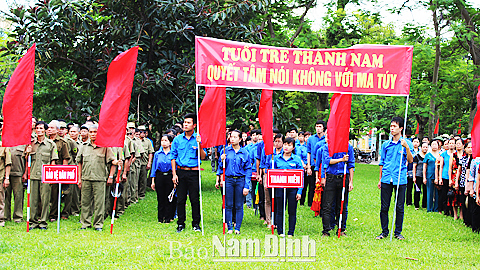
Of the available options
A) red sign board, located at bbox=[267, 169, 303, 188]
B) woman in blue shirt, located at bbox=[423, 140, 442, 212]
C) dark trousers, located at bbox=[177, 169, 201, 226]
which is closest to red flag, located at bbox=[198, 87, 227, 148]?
dark trousers, located at bbox=[177, 169, 201, 226]

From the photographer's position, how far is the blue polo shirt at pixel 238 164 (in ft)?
29.7

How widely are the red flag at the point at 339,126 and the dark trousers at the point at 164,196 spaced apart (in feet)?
12.3

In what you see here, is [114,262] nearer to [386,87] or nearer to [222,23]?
[386,87]

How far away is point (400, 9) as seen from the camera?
2200cm

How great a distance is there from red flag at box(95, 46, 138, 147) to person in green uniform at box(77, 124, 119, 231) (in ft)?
2.07

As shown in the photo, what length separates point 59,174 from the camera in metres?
9.07

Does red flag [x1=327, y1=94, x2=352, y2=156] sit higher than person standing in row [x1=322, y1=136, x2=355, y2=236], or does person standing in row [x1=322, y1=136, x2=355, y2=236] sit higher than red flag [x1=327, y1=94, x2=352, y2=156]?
red flag [x1=327, y1=94, x2=352, y2=156]

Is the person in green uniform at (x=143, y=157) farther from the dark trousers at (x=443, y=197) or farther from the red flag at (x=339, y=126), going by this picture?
the dark trousers at (x=443, y=197)

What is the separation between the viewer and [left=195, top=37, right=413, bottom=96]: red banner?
8867 mm


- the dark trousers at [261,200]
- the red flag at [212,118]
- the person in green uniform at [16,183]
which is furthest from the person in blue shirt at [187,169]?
the person in green uniform at [16,183]

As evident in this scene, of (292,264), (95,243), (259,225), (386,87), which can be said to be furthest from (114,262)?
(386,87)

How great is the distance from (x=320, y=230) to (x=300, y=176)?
1733 mm

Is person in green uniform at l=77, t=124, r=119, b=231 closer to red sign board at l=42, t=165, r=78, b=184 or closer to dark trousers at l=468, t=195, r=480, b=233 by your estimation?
red sign board at l=42, t=165, r=78, b=184

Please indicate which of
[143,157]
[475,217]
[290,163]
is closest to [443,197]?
[475,217]
